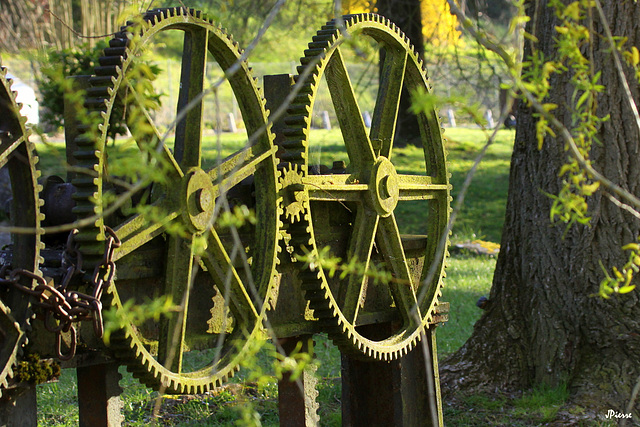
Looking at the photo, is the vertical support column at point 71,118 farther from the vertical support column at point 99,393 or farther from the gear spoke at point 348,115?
the gear spoke at point 348,115

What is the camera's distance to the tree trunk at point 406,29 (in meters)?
11.6

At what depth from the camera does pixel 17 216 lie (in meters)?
2.51

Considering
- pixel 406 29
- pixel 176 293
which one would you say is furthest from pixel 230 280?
pixel 406 29

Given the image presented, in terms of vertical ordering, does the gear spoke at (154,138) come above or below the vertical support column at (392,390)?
above

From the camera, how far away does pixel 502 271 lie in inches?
229

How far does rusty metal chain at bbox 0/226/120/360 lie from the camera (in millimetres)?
2436

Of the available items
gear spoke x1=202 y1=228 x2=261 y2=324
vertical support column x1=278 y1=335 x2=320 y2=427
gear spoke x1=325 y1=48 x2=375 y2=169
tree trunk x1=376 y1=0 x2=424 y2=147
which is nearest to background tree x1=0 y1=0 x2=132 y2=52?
tree trunk x1=376 y1=0 x2=424 y2=147

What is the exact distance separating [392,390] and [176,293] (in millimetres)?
1839

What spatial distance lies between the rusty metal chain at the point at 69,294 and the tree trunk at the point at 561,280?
3.34 metres

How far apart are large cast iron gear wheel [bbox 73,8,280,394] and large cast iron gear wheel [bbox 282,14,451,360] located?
0.70ft

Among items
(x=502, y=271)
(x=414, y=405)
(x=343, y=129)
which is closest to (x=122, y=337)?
(x=343, y=129)

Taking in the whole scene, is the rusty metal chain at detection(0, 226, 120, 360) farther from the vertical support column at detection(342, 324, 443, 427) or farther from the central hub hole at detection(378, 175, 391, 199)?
the vertical support column at detection(342, 324, 443, 427)

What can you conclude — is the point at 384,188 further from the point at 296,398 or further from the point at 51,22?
the point at 51,22

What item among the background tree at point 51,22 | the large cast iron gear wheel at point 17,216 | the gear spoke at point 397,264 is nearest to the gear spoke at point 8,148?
the large cast iron gear wheel at point 17,216
